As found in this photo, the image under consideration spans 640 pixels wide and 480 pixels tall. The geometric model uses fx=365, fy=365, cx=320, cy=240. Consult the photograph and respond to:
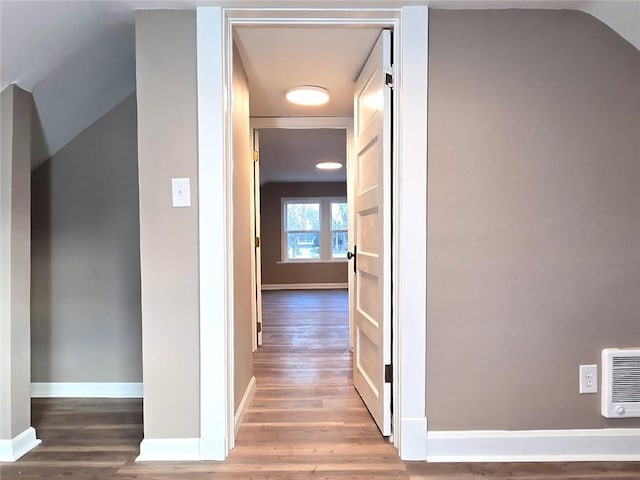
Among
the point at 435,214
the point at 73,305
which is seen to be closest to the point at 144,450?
the point at 73,305

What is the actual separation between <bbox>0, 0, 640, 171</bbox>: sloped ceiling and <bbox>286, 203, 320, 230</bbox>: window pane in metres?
5.53

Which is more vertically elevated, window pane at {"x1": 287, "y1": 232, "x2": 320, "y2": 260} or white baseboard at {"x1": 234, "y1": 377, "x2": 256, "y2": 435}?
window pane at {"x1": 287, "y1": 232, "x2": 320, "y2": 260}

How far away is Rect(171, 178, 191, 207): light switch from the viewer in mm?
1625

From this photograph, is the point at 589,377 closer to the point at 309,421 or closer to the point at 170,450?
the point at 309,421

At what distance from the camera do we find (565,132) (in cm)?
164

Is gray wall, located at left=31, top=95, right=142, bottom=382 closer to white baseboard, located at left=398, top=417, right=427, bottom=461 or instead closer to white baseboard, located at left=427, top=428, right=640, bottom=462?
white baseboard, located at left=398, top=417, right=427, bottom=461

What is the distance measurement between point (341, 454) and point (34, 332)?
2060 mm

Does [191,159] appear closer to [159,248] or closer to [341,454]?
[159,248]

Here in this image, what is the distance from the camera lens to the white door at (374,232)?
1.76m

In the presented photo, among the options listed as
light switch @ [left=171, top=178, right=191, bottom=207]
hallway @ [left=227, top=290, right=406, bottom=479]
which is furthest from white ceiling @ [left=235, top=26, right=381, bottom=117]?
hallway @ [left=227, top=290, right=406, bottom=479]

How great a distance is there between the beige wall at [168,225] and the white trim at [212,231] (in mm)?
36

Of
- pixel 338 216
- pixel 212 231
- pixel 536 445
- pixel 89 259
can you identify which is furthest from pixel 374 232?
pixel 338 216

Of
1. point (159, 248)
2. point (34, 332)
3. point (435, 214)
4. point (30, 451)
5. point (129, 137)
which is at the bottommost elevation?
point (30, 451)

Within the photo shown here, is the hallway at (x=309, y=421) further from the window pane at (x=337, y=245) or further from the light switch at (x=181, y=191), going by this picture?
the window pane at (x=337, y=245)
